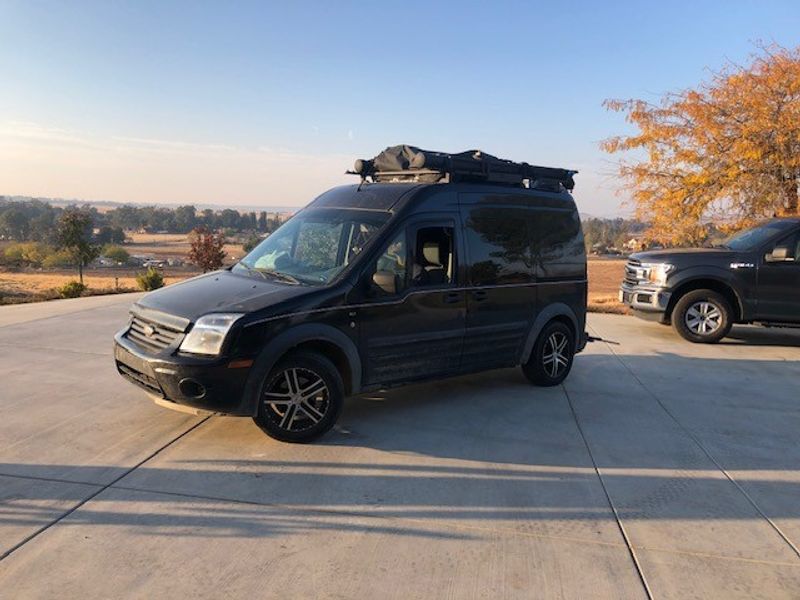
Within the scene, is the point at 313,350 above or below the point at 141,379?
above

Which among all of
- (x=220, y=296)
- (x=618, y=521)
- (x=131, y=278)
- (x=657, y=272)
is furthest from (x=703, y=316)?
(x=131, y=278)

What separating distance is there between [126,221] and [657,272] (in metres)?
149

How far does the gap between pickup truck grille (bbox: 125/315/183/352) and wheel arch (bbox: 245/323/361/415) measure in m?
0.65

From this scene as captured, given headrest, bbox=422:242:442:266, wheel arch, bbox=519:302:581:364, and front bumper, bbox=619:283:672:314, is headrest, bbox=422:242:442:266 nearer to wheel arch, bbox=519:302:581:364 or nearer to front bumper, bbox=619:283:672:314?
wheel arch, bbox=519:302:581:364

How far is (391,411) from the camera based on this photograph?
555cm

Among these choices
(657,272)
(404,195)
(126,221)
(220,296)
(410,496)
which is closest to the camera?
(410,496)

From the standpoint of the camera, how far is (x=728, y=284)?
29.8 feet

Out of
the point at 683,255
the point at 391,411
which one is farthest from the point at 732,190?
the point at 391,411

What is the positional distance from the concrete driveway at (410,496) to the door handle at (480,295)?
3.39 ft

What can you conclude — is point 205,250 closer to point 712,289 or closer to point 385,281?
point 712,289

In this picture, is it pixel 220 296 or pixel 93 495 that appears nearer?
pixel 93 495

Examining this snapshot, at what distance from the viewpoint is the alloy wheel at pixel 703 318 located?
30.0 feet

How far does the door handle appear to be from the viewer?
223 inches

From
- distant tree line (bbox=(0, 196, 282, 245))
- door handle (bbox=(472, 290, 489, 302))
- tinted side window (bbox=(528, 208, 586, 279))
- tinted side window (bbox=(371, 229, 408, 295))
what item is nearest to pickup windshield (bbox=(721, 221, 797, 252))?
tinted side window (bbox=(528, 208, 586, 279))
